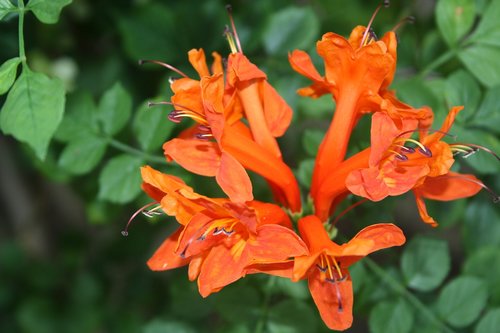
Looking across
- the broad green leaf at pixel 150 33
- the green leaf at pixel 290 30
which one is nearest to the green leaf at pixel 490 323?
the green leaf at pixel 290 30

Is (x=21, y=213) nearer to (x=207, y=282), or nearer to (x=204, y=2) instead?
(x=204, y=2)

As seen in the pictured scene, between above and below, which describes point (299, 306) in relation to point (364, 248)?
below

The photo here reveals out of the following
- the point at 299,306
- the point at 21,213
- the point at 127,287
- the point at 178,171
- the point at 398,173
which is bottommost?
the point at 21,213

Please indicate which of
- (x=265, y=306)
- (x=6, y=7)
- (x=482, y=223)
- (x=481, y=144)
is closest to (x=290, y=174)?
(x=265, y=306)

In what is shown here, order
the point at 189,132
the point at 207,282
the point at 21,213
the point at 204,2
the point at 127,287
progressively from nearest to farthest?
the point at 207,282
the point at 189,132
the point at 204,2
the point at 127,287
the point at 21,213

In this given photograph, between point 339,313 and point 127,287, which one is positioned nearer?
point 339,313

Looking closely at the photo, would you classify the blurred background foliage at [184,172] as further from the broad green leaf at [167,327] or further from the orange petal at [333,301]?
the orange petal at [333,301]

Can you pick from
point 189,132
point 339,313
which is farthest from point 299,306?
point 189,132
